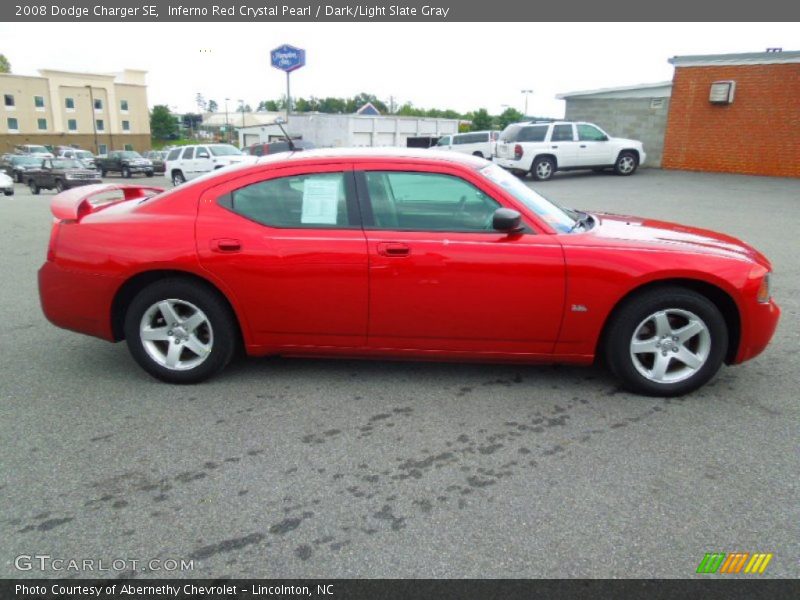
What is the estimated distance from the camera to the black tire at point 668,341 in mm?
3756

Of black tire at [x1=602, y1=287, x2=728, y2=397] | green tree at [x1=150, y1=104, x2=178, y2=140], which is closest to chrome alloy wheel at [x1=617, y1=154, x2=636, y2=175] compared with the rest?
black tire at [x1=602, y1=287, x2=728, y2=397]

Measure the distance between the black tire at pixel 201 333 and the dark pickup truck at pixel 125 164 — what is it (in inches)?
1432

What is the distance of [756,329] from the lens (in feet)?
12.4

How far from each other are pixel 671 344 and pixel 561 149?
1746 cm

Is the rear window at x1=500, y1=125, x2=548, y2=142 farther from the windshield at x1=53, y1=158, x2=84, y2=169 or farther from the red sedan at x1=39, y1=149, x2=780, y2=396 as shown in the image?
the windshield at x1=53, y1=158, x2=84, y2=169

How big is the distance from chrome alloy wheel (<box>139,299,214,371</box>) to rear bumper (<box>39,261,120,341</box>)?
11.4 inches

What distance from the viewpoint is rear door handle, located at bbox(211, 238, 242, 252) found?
153 inches

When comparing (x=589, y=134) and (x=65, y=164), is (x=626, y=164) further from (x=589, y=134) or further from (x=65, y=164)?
(x=65, y=164)

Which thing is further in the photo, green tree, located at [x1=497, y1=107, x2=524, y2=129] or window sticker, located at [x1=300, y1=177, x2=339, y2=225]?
green tree, located at [x1=497, y1=107, x2=524, y2=129]

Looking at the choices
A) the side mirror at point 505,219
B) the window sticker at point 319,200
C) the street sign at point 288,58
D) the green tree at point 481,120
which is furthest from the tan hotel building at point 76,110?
the side mirror at point 505,219

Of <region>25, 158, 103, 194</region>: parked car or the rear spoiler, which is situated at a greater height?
the rear spoiler

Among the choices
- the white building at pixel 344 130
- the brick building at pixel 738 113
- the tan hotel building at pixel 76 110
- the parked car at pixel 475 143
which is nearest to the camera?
the brick building at pixel 738 113

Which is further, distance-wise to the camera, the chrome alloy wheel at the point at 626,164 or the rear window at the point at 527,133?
the chrome alloy wheel at the point at 626,164
